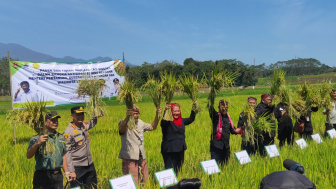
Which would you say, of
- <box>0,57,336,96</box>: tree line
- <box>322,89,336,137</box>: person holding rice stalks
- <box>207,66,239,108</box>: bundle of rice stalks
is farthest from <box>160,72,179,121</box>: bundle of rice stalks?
<box>0,57,336,96</box>: tree line

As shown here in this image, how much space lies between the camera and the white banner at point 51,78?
627 cm

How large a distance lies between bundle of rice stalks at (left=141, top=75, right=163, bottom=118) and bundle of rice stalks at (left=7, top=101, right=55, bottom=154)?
47.2 inches

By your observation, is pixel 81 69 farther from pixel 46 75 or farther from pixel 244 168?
pixel 244 168

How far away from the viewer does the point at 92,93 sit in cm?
317

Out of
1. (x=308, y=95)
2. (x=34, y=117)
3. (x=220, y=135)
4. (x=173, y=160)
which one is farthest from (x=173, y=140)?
(x=308, y=95)

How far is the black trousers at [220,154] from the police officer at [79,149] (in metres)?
1.79

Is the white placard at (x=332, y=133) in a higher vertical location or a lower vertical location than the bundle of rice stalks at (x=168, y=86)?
lower

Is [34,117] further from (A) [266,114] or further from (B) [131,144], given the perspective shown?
(A) [266,114]

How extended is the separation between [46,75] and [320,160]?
252 inches

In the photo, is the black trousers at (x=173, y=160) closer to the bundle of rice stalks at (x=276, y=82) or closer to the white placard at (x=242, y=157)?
the white placard at (x=242, y=157)

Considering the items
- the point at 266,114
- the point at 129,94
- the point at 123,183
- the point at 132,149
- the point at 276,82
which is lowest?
the point at 123,183

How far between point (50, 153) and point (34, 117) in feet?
1.49

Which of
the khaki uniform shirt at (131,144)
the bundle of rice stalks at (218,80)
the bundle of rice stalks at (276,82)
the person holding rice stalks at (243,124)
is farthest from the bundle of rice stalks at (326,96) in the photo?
the khaki uniform shirt at (131,144)

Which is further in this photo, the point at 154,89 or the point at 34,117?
the point at 154,89
